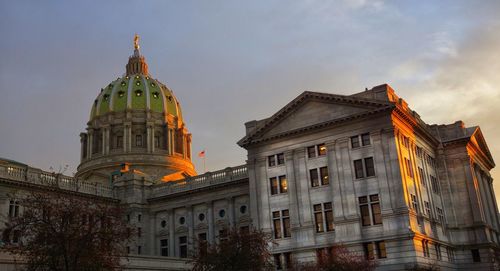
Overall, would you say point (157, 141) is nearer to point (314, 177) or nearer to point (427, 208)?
point (314, 177)

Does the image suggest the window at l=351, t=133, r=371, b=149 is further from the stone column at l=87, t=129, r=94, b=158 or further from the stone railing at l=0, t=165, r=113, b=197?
the stone column at l=87, t=129, r=94, b=158

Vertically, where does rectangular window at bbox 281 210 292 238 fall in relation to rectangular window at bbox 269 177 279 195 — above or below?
below

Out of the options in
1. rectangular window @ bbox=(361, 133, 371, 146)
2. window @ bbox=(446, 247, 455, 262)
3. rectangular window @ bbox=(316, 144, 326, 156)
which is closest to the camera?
rectangular window @ bbox=(361, 133, 371, 146)

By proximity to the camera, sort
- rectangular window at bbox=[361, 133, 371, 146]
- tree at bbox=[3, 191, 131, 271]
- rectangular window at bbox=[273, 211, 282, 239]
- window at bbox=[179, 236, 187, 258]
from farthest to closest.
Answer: window at bbox=[179, 236, 187, 258] < rectangular window at bbox=[273, 211, 282, 239] < rectangular window at bbox=[361, 133, 371, 146] < tree at bbox=[3, 191, 131, 271]

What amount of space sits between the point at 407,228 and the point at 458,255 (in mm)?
13714

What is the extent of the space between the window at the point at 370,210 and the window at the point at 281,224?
27.0 ft

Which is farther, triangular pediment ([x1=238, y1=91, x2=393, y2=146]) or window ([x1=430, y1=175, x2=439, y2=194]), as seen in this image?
window ([x1=430, y1=175, x2=439, y2=194])

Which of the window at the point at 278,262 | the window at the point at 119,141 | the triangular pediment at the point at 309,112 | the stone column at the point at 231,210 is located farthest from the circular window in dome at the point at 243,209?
the window at the point at 119,141

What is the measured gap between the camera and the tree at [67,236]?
28484mm

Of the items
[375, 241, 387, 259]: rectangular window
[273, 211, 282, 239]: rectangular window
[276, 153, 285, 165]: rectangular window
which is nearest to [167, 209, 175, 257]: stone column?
[273, 211, 282, 239]: rectangular window

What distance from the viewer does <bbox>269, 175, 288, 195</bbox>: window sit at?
59656 mm

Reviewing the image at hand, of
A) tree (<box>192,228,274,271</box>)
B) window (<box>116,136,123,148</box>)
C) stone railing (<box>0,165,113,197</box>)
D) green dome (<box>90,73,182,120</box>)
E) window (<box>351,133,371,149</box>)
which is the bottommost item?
tree (<box>192,228,274,271</box>)

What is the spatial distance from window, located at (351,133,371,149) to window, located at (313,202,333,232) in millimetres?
6509

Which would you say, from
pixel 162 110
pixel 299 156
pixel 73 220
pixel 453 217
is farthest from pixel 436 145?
Answer: pixel 162 110
